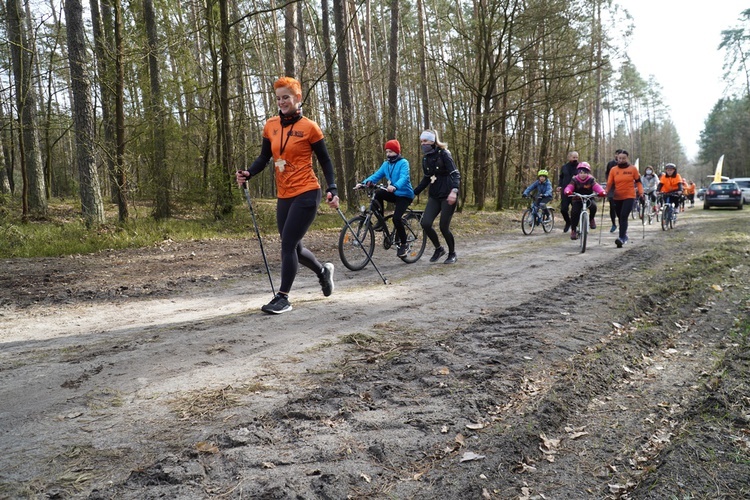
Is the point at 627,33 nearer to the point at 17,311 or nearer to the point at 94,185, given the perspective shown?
the point at 94,185

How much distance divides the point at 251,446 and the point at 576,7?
2132 cm

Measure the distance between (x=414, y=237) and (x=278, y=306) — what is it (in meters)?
4.25

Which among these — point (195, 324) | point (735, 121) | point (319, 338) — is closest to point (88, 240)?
Result: point (195, 324)

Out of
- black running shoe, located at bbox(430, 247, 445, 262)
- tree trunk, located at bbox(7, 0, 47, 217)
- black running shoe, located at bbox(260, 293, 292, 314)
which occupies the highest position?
tree trunk, located at bbox(7, 0, 47, 217)

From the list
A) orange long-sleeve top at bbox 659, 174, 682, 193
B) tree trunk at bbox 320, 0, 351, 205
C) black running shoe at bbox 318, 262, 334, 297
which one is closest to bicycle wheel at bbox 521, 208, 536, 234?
orange long-sleeve top at bbox 659, 174, 682, 193

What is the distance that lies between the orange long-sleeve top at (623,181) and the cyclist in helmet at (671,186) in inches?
245

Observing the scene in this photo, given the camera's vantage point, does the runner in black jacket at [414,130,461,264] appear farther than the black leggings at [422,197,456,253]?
No

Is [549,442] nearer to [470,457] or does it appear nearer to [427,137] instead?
[470,457]

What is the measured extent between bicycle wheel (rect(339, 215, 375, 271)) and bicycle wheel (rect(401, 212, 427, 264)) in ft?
2.73

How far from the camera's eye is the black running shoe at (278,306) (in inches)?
211

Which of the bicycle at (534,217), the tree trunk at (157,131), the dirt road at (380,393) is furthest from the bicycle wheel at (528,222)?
the tree trunk at (157,131)

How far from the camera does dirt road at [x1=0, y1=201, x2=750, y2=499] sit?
7.88 feet

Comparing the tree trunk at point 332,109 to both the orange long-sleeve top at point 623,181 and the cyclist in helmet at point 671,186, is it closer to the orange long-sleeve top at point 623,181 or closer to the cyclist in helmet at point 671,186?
the orange long-sleeve top at point 623,181

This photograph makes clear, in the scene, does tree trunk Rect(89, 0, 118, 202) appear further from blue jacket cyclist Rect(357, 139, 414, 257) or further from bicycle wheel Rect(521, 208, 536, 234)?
bicycle wheel Rect(521, 208, 536, 234)
